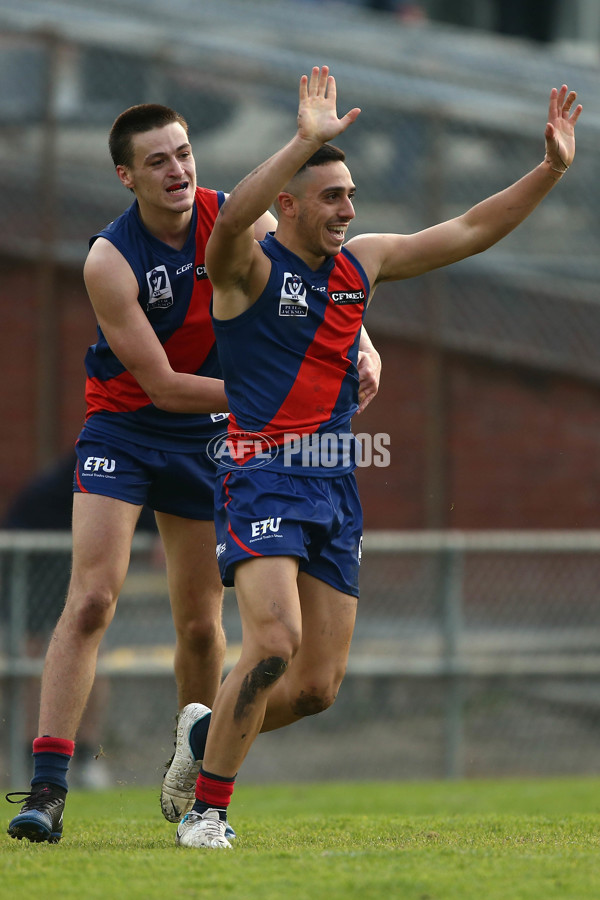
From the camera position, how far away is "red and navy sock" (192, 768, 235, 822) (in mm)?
Answer: 4863

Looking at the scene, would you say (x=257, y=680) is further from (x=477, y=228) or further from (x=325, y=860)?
(x=477, y=228)

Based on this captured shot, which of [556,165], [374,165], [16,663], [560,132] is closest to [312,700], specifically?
[556,165]

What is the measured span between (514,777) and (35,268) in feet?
20.1

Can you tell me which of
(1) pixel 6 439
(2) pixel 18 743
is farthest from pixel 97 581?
(1) pixel 6 439

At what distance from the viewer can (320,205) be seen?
5078mm

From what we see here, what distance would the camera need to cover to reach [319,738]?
10.2 metres

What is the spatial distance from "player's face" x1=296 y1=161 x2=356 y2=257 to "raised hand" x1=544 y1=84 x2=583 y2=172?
86 cm

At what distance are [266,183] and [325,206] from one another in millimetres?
460

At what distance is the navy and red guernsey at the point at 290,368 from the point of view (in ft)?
16.5

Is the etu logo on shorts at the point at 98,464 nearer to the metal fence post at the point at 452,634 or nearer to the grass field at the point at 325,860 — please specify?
the grass field at the point at 325,860

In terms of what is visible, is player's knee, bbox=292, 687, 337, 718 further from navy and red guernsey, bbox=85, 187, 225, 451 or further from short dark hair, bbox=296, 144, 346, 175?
short dark hair, bbox=296, 144, 346, 175

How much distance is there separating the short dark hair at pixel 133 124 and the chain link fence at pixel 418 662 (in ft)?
14.2

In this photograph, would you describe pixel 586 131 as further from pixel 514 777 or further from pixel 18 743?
pixel 18 743

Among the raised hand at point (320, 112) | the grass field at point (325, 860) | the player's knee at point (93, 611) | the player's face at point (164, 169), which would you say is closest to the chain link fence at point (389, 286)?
the grass field at point (325, 860)
